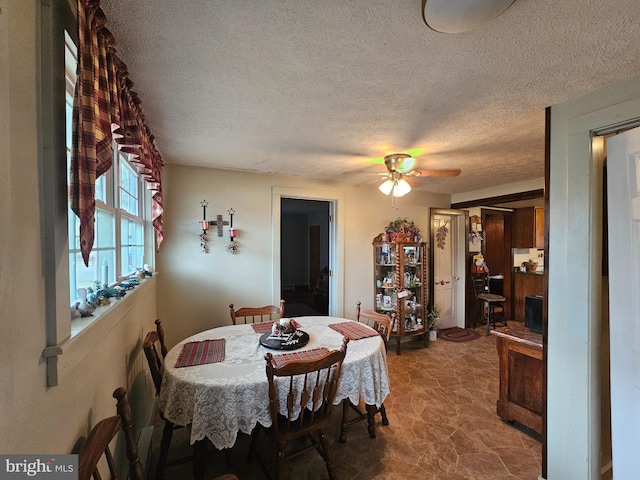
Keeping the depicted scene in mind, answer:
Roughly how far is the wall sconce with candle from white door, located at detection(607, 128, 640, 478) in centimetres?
293

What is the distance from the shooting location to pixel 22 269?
0.66 meters

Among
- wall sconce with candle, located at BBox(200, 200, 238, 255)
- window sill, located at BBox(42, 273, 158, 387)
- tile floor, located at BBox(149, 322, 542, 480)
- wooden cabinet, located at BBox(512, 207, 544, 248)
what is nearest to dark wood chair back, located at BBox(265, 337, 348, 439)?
tile floor, located at BBox(149, 322, 542, 480)

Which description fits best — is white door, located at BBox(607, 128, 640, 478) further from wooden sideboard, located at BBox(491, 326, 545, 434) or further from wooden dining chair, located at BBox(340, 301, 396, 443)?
wooden dining chair, located at BBox(340, 301, 396, 443)

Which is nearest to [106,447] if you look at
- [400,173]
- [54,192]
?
[54,192]

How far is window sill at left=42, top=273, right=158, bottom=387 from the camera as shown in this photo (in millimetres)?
757

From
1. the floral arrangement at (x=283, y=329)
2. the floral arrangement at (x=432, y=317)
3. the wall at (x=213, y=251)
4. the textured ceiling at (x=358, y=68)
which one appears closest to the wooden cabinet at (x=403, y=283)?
the floral arrangement at (x=432, y=317)

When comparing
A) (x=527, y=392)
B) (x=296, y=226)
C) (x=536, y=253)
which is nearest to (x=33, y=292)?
(x=527, y=392)

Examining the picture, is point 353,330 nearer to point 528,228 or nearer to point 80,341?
point 80,341

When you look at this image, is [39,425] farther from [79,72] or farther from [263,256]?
[263,256]

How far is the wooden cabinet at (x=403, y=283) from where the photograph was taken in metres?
3.69

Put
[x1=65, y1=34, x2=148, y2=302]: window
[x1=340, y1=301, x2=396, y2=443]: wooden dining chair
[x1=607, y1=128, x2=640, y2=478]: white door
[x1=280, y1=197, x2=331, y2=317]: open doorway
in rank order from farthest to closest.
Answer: [x1=280, y1=197, x2=331, y2=317]: open doorway
[x1=340, y1=301, x2=396, y2=443]: wooden dining chair
[x1=607, y1=128, x2=640, y2=478]: white door
[x1=65, y1=34, x2=148, y2=302]: window

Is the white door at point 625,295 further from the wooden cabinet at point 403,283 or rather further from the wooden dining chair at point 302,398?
the wooden cabinet at point 403,283

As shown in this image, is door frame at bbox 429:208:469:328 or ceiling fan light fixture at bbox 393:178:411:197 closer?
ceiling fan light fixture at bbox 393:178:411:197

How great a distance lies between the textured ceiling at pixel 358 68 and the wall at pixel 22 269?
0.47 metres
